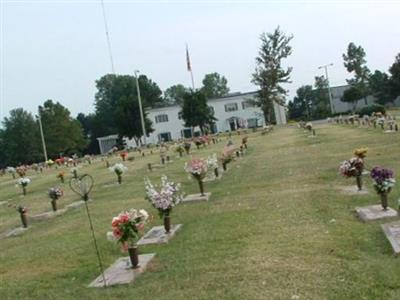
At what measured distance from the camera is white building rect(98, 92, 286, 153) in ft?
312

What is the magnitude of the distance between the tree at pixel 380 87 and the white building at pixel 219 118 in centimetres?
1795

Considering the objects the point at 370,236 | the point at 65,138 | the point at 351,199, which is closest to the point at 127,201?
the point at 351,199

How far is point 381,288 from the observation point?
6.52 metres

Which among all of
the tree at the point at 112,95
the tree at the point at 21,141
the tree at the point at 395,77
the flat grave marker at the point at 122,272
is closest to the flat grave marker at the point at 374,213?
the flat grave marker at the point at 122,272

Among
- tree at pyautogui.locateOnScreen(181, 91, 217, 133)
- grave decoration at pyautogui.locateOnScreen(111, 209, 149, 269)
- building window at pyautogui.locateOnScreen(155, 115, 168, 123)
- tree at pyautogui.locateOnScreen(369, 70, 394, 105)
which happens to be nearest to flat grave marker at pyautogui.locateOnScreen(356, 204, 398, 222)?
grave decoration at pyautogui.locateOnScreen(111, 209, 149, 269)

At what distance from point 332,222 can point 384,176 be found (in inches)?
49.1

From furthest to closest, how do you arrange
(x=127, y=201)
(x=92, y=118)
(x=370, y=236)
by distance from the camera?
1. (x=92, y=118)
2. (x=127, y=201)
3. (x=370, y=236)

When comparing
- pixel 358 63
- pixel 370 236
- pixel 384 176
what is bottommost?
pixel 370 236

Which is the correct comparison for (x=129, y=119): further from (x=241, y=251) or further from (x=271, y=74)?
(x=241, y=251)

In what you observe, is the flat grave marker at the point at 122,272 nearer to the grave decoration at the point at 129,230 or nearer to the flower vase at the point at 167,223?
the grave decoration at the point at 129,230

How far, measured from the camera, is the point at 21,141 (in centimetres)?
8525

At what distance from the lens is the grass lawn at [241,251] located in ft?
23.3

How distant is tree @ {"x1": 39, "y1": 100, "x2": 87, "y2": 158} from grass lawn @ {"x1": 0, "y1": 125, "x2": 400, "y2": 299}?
68443mm

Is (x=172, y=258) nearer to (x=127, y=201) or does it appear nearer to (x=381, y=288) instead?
(x=381, y=288)
